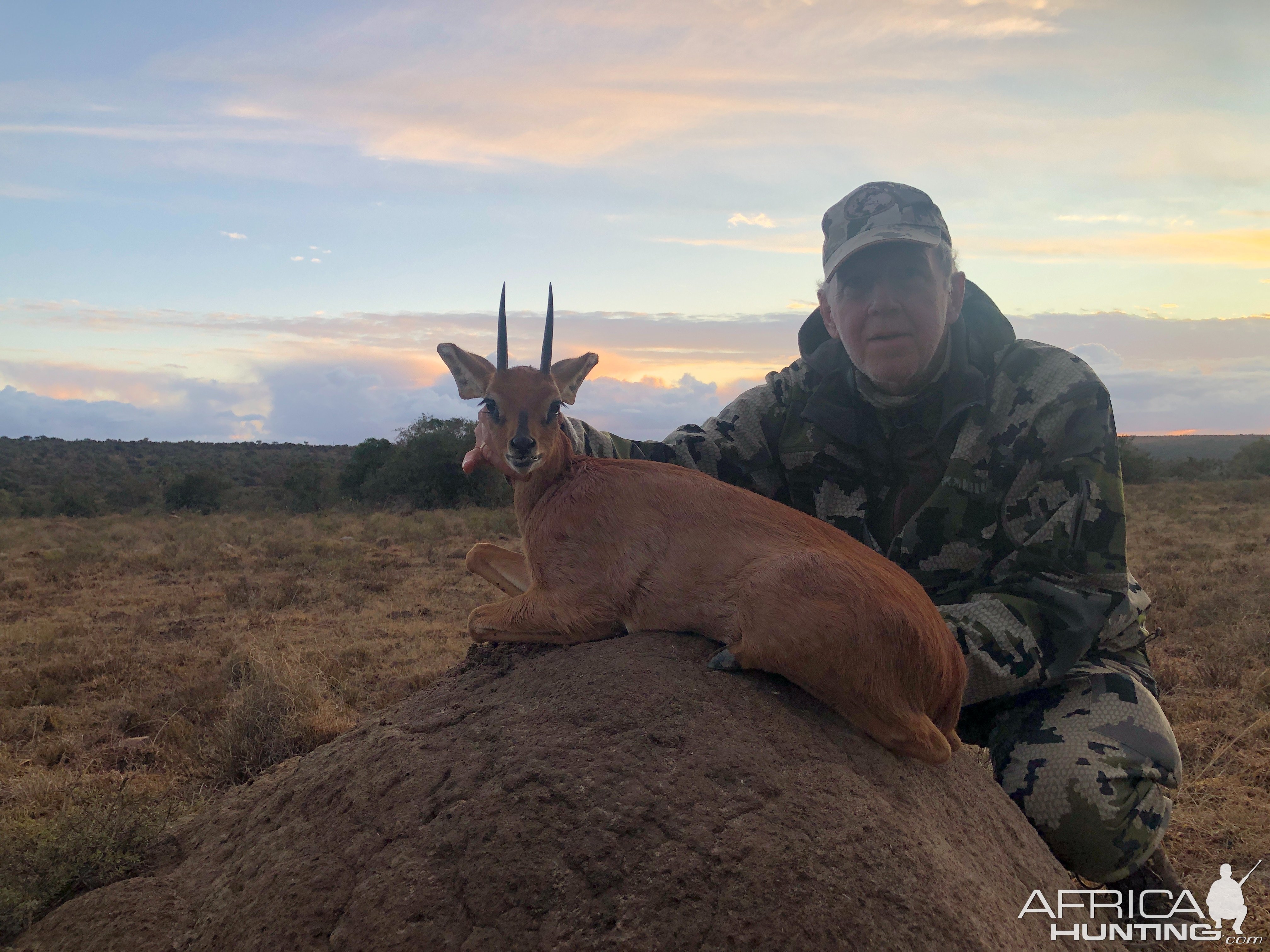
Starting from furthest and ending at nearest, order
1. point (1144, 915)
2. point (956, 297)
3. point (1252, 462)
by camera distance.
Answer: point (1252, 462)
point (956, 297)
point (1144, 915)

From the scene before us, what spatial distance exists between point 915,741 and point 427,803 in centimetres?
196

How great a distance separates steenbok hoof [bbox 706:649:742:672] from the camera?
3471mm

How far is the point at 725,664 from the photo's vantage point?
3.48m

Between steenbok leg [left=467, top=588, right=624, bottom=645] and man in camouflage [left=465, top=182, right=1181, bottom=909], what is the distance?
705 millimetres

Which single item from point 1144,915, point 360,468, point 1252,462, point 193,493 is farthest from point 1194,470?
point 1144,915

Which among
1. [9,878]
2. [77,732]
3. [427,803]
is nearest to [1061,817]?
[427,803]

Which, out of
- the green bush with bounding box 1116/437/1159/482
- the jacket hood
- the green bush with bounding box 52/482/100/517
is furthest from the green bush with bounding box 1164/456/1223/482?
the green bush with bounding box 52/482/100/517

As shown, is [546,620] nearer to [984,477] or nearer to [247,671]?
[984,477]

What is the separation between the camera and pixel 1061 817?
4.29 meters

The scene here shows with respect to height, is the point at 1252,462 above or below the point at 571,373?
below

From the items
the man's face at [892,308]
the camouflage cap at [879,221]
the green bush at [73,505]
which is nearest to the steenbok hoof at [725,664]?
the man's face at [892,308]

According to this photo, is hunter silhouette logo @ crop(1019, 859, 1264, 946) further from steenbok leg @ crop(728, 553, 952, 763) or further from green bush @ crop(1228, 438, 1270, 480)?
green bush @ crop(1228, 438, 1270, 480)

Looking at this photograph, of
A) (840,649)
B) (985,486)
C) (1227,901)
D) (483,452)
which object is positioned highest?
(483,452)

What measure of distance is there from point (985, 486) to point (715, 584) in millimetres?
2339
